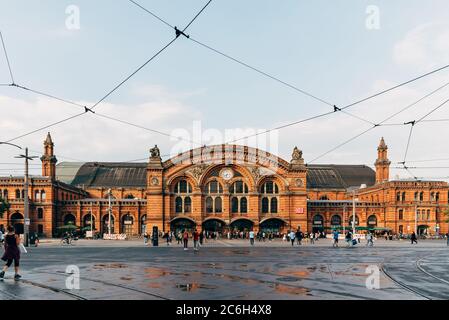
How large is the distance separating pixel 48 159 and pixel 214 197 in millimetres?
28340

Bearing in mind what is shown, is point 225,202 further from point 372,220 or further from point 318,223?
point 372,220

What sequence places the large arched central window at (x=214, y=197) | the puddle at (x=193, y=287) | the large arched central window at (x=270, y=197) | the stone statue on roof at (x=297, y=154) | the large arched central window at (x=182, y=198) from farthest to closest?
the stone statue on roof at (x=297, y=154), the large arched central window at (x=270, y=197), the large arched central window at (x=214, y=197), the large arched central window at (x=182, y=198), the puddle at (x=193, y=287)

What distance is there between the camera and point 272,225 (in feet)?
222

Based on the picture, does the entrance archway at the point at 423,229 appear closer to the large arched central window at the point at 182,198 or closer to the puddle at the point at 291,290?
the large arched central window at the point at 182,198

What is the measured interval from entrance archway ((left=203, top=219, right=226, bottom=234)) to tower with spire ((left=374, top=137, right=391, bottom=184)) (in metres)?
32.8

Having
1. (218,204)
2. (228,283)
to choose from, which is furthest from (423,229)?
(228,283)

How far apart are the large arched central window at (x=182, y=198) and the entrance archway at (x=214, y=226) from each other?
10.6ft

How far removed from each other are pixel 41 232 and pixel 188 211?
24.0m

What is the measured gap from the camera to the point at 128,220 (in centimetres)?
7512

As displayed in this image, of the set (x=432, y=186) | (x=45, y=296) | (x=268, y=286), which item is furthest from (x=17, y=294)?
(x=432, y=186)

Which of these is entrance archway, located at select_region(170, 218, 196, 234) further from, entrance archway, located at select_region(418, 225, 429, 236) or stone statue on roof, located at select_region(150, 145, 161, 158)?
entrance archway, located at select_region(418, 225, 429, 236)

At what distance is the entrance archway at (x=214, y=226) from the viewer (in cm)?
6700

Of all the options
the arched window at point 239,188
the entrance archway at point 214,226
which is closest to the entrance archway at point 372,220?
the arched window at point 239,188

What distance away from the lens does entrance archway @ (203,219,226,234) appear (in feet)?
220
